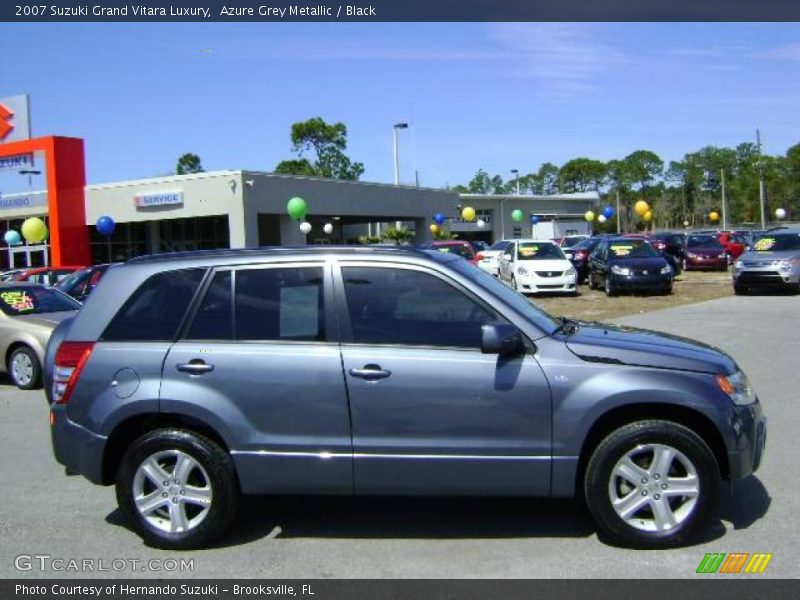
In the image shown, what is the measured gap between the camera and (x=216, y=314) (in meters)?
4.78

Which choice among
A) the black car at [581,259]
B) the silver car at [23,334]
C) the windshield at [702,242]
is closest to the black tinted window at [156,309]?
the silver car at [23,334]

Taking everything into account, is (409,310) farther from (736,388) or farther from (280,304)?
(736,388)

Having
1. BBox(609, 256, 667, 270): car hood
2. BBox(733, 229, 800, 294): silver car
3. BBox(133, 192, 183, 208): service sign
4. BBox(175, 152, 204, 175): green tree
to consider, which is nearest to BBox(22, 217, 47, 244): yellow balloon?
BBox(133, 192, 183, 208): service sign

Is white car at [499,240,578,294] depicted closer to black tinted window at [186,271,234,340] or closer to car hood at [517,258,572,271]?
car hood at [517,258,572,271]

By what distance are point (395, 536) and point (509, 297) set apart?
167cm

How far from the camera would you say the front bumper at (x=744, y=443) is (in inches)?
174

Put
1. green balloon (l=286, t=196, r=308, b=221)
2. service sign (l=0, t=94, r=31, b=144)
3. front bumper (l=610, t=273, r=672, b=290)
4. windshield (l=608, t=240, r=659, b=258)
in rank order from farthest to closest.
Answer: service sign (l=0, t=94, r=31, b=144) → green balloon (l=286, t=196, r=308, b=221) → windshield (l=608, t=240, r=659, b=258) → front bumper (l=610, t=273, r=672, b=290)

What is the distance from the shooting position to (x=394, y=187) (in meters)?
45.1

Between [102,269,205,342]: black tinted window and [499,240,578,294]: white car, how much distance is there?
712 inches

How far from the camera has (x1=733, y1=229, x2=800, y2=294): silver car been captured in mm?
20516

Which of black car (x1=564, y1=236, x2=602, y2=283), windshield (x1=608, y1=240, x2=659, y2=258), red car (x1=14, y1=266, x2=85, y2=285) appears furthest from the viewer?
black car (x1=564, y1=236, x2=602, y2=283)

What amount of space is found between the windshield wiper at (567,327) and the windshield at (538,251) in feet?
57.9

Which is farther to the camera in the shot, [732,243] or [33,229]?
[732,243]

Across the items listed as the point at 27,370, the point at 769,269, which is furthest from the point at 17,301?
the point at 769,269
